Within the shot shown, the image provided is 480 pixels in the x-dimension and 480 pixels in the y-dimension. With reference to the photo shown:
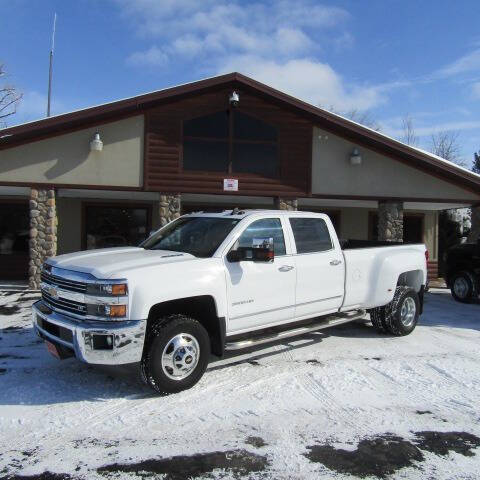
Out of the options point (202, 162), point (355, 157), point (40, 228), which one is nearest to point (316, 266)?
point (202, 162)

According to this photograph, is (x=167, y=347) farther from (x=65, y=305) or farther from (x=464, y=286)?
(x=464, y=286)

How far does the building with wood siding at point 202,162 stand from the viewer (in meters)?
11.6

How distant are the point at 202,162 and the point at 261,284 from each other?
784 centimetres

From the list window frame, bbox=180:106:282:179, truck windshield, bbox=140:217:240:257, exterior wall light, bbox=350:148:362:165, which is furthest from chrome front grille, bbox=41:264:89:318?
exterior wall light, bbox=350:148:362:165

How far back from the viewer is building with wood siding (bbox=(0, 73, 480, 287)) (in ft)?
38.2

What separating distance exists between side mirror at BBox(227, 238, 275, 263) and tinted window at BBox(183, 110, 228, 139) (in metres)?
7.98

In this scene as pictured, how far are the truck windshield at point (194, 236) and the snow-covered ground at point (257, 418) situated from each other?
137 centimetres

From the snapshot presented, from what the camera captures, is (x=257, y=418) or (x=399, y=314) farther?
(x=399, y=314)

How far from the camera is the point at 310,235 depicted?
6.12 metres

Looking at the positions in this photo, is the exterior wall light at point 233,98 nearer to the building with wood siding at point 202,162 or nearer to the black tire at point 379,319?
the building with wood siding at point 202,162

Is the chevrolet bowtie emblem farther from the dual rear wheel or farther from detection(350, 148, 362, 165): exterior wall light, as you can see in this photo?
detection(350, 148, 362, 165): exterior wall light

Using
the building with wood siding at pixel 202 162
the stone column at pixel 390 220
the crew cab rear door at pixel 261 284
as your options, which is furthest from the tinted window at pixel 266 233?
the stone column at pixel 390 220

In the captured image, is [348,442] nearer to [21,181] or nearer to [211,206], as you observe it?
[21,181]

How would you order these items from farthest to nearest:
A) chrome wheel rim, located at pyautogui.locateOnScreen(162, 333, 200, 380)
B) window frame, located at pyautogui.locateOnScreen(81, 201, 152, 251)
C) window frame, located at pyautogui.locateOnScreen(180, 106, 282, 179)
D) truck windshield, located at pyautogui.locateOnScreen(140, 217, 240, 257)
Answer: window frame, located at pyautogui.locateOnScreen(81, 201, 152, 251)
window frame, located at pyautogui.locateOnScreen(180, 106, 282, 179)
truck windshield, located at pyautogui.locateOnScreen(140, 217, 240, 257)
chrome wheel rim, located at pyautogui.locateOnScreen(162, 333, 200, 380)
